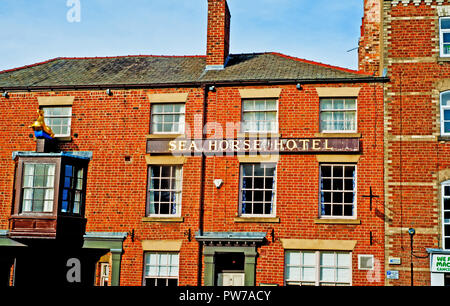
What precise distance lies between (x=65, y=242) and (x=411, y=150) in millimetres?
11910

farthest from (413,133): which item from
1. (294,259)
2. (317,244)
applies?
(294,259)

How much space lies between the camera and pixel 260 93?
20.0m

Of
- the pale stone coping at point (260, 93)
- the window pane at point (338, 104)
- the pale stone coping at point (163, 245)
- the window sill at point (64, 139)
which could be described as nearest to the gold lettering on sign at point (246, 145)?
the pale stone coping at point (260, 93)

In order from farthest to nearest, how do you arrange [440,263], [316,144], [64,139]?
[64,139] → [316,144] → [440,263]

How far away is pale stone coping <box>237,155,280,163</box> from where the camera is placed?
19.5 meters

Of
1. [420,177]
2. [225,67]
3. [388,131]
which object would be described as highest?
[225,67]

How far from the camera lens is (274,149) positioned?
1952 cm

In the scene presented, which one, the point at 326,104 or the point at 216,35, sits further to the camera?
the point at 216,35

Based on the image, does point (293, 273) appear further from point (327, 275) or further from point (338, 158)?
point (338, 158)

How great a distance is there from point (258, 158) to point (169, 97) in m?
3.94

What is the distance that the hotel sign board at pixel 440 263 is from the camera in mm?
17891
